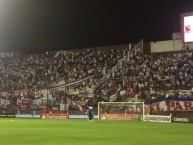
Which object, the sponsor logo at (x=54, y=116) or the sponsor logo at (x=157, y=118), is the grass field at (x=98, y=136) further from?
the sponsor logo at (x=54, y=116)

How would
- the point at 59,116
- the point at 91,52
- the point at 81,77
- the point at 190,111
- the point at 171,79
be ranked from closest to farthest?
1. the point at 190,111
2. the point at 171,79
3. the point at 59,116
4. the point at 81,77
5. the point at 91,52

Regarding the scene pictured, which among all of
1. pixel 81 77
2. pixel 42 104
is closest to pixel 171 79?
pixel 81 77

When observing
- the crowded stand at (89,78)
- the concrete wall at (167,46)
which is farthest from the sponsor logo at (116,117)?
the concrete wall at (167,46)

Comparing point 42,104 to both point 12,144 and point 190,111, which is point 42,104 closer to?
point 190,111

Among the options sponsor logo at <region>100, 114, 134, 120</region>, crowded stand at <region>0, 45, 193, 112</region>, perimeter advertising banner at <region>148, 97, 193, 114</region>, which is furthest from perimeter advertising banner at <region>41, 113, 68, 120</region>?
perimeter advertising banner at <region>148, 97, 193, 114</region>

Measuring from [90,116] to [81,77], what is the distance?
39.3 feet

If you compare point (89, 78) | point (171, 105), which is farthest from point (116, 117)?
point (89, 78)

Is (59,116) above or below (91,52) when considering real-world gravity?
below

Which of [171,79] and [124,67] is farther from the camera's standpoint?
[124,67]

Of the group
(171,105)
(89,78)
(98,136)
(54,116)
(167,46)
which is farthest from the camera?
(89,78)

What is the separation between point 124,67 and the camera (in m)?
59.5

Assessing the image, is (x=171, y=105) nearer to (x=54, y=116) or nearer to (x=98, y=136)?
(x=54, y=116)

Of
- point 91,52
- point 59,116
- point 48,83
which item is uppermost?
point 91,52

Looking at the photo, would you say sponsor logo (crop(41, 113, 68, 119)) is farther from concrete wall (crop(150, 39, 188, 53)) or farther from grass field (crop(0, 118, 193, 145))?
grass field (crop(0, 118, 193, 145))
